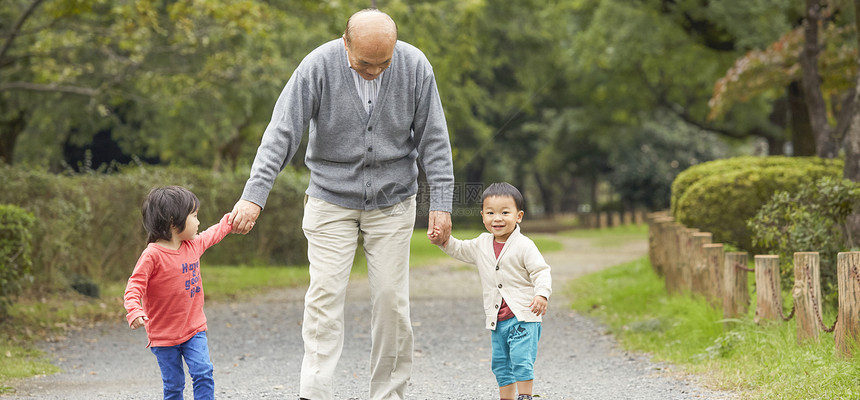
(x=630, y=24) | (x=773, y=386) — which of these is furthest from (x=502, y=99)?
(x=773, y=386)

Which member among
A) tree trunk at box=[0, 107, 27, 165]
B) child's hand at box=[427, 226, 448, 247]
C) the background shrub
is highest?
tree trunk at box=[0, 107, 27, 165]

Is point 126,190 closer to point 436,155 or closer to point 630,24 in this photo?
point 436,155

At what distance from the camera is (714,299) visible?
7605mm

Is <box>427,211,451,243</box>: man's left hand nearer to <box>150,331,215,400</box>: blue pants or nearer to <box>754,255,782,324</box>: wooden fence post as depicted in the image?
<box>150,331,215,400</box>: blue pants

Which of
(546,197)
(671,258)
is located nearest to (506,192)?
(671,258)

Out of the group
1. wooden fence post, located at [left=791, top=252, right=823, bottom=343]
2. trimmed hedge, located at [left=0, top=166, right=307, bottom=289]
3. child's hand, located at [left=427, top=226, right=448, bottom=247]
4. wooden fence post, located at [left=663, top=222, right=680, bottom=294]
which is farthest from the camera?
trimmed hedge, located at [left=0, top=166, right=307, bottom=289]

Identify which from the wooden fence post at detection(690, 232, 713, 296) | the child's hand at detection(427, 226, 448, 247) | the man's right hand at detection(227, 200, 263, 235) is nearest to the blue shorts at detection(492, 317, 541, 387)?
the child's hand at detection(427, 226, 448, 247)

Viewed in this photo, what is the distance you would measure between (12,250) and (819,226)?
252 inches

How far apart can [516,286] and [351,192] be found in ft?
3.05

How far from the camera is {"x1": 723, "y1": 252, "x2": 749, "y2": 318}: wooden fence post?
6.96 meters

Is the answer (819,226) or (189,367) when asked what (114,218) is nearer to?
(189,367)

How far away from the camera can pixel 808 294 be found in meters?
5.84

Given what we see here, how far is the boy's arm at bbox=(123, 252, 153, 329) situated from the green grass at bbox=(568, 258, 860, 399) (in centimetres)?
321

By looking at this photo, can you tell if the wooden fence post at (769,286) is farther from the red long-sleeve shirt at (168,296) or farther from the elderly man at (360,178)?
the red long-sleeve shirt at (168,296)
